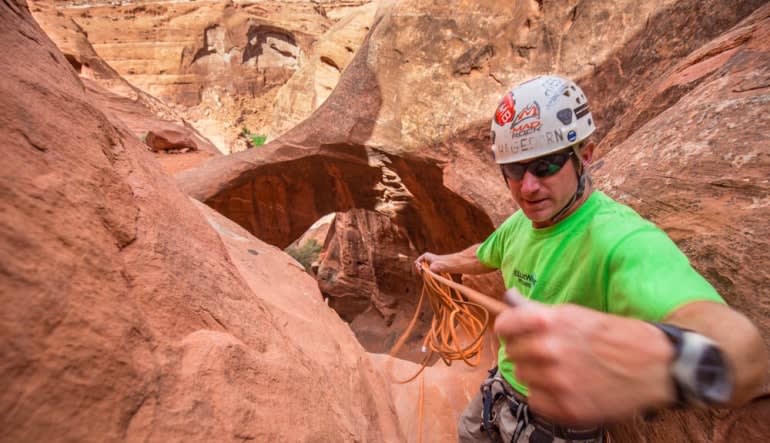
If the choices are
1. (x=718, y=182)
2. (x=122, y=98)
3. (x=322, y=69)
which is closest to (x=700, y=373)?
(x=718, y=182)

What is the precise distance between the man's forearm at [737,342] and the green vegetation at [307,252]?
10.3 metres

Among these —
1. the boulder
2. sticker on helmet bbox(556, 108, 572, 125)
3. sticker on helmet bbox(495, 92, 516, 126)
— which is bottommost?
sticker on helmet bbox(556, 108, 572, 125)

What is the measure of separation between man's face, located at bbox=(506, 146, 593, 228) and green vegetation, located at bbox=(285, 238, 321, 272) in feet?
32.1

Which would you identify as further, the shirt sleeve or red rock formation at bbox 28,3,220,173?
red rock formation at bbox 28,3,220,173

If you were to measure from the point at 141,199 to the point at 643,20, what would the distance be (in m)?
4.31

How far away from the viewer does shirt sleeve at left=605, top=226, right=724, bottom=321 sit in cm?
69

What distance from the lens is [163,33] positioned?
15.2 meters

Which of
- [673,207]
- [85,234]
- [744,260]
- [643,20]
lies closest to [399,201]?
[643,20]

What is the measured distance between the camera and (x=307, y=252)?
11141 millimetres

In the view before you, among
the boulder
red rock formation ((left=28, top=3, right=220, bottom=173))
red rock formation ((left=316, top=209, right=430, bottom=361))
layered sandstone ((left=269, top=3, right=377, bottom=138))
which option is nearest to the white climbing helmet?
red rock formation ((left=316, top=209, right=430, bottom=361))

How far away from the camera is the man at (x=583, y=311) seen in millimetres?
549

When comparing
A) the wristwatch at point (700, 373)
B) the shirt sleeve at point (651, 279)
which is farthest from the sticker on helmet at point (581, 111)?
the wristwatch at point (700, 373)

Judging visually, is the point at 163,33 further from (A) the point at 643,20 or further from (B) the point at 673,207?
(B) the point at 673,207

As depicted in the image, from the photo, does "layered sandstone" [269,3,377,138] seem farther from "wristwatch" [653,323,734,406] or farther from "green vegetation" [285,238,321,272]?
"wristwatch" [653,323,734,406]
